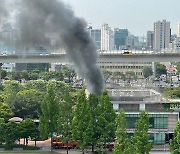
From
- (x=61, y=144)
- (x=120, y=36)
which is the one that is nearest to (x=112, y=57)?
(x=61, y=144)

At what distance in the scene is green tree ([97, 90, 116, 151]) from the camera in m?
25.2

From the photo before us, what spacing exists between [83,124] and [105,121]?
1.06 meters

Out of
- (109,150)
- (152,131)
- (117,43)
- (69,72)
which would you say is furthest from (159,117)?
(117,43)

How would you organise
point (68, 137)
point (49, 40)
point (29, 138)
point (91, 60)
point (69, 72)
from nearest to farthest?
point (68, 137) < point (29, 138) < point (91, 60) < point (49, 40) < point (69, 72)

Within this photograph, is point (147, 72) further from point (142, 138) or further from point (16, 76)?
point (142, 138)

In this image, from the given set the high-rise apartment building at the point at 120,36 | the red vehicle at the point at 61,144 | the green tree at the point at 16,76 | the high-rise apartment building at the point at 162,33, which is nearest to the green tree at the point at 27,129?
the red vehicle at the point at 61,144

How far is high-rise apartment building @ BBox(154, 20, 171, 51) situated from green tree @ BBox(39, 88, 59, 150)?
96.1 m

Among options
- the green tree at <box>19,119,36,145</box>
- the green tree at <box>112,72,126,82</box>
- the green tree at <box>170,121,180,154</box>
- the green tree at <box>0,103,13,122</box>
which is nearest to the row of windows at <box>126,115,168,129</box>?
the green tree at <box>19,119,36,145</box>

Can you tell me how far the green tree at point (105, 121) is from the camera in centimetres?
2519

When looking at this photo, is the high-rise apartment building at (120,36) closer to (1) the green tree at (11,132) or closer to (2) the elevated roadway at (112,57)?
(2) the elevated roadway at (112,57)

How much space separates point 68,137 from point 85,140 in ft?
6.33

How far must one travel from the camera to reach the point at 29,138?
1132 inches

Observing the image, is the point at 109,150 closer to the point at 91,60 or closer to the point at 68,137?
the point at 68,137

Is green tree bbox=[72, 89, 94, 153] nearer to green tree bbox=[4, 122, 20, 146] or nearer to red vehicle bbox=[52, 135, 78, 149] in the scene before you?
red vehicle bbox=[52, 135, 78, 149]
